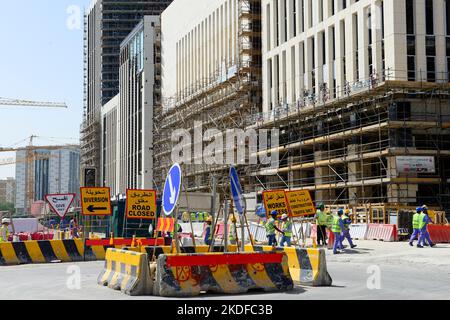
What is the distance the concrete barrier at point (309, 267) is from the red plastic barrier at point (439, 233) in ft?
53.2

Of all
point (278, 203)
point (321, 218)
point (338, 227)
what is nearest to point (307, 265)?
point (338, 227)

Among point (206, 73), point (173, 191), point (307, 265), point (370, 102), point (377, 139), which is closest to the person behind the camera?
point (173, 191)

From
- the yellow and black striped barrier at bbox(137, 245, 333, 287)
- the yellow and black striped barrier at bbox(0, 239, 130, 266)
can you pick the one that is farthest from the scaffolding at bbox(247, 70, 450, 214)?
the yellow and black striped barrier at bbox(137, 245, 333, 287)

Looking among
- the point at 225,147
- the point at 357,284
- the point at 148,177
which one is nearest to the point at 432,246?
the point at 357,284

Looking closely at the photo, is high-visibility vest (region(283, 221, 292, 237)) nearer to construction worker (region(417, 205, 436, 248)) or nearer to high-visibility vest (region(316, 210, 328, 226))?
high-visibility vest (region(316, 210, 328, 226))

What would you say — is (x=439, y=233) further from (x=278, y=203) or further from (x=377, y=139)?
Result: (x=377, y=139)

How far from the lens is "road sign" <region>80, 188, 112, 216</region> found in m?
24.6

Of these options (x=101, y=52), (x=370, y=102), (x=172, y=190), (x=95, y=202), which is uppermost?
(x=101, y=52)

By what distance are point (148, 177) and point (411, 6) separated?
194 feet

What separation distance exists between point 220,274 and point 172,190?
1.89m

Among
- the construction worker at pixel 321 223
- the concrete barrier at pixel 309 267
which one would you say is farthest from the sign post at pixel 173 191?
the construction worker at pixel 321 223

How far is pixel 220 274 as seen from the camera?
1295cm

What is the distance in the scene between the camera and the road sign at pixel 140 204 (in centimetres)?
2409

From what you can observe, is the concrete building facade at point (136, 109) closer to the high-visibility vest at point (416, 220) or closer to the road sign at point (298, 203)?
the high-visibility vest at point (416, 220)
